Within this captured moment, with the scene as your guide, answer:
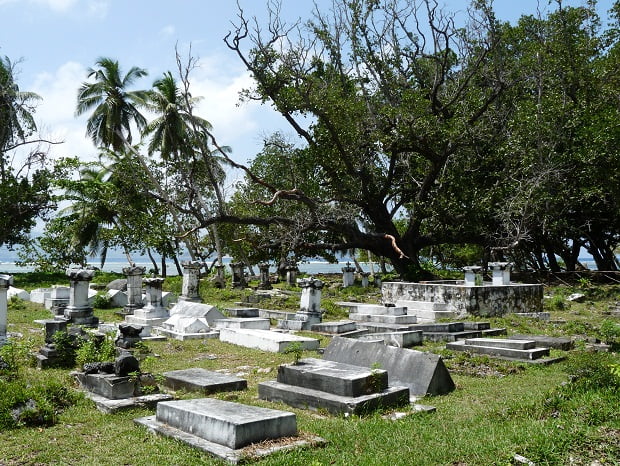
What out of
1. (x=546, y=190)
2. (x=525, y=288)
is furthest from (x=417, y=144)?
(x=525, y=288)

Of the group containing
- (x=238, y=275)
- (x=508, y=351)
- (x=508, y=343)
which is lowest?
(x=508, y=351)

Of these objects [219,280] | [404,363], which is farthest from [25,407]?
[219,280]

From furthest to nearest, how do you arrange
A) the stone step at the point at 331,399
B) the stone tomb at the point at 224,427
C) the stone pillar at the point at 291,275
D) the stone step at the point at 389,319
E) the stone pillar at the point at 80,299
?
1. the stone pillar at the point at 291,275
2. the stone step at the point at 389,319
3. the stone pillar at the point at 80,299
4. the stone step at the point at 331,399
5. the stone tomb at the point at 224,427

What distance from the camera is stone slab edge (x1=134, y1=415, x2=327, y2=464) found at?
4825 millimetres

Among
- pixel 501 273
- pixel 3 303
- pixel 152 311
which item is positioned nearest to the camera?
pixel 3 303

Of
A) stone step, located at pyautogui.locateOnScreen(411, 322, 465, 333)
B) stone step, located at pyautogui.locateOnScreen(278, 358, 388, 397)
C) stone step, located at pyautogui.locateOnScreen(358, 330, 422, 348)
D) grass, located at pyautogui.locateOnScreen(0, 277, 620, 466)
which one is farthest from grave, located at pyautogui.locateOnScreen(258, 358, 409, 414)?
stone step, located at pyautogui.locateOnScreen(411, 322, 465, 333)

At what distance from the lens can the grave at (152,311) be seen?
47.8 ft

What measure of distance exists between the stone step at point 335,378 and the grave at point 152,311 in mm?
7924

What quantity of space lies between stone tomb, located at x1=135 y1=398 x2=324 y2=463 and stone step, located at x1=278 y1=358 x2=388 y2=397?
4.32 feet

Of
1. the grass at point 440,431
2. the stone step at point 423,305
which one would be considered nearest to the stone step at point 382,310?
the stone step at point 423,305

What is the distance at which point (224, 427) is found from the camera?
202 inches

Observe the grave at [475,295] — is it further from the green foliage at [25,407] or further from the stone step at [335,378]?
the green foliage at [25,407]

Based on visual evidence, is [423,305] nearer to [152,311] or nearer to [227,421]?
[152,311]

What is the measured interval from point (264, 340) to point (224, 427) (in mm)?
6090
